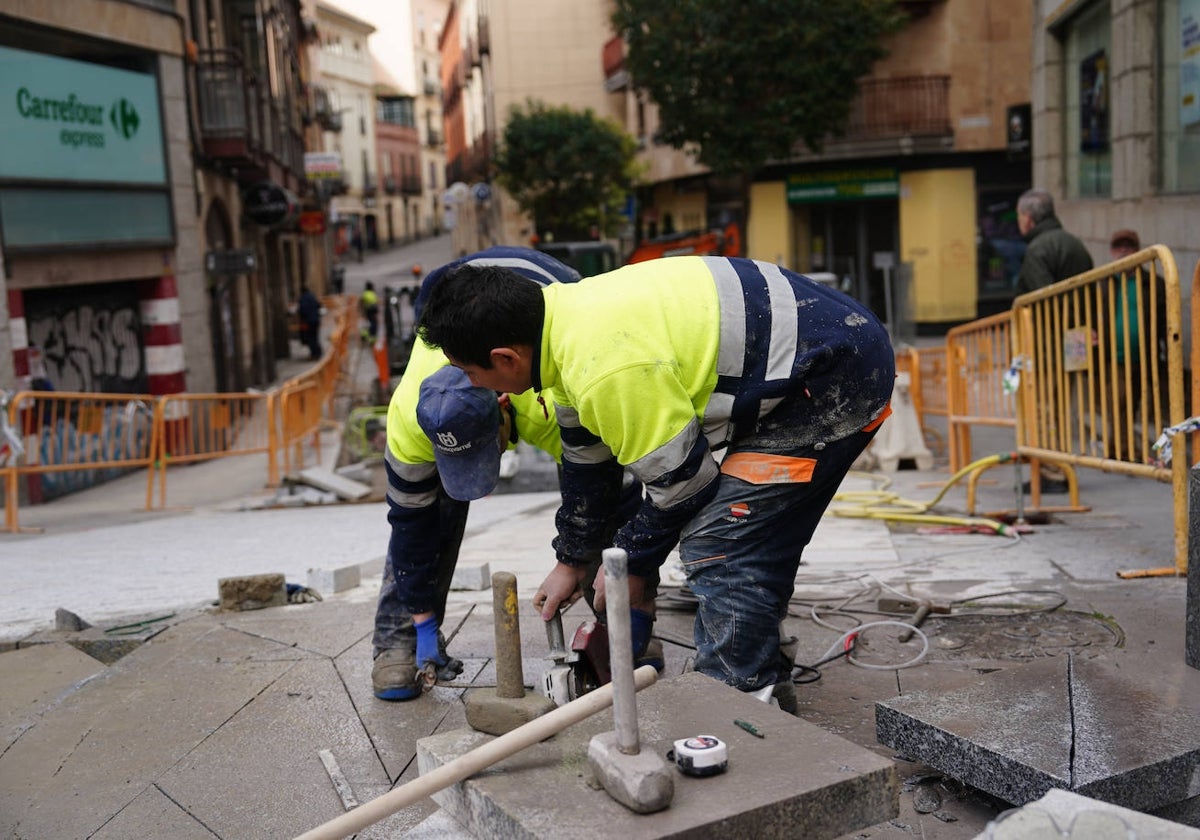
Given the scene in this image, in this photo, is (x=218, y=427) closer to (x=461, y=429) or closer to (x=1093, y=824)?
(x=461, y=429)

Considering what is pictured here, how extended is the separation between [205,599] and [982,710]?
373cm

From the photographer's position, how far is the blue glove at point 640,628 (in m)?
3.65

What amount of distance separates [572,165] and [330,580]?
3054 centimetres

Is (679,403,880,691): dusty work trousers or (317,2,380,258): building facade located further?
(317,2,380,258): building facade

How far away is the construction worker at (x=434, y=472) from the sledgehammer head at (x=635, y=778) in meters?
1.30

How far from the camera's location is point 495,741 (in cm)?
262

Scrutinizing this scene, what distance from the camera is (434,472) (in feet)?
13.3

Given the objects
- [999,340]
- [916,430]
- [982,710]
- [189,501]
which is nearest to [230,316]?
[189,501]

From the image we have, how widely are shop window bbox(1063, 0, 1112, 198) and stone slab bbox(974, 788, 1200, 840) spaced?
9.84 metres

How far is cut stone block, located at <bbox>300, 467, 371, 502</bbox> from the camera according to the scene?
11250 millimetres

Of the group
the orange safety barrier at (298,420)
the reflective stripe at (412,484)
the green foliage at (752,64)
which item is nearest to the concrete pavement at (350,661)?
the reflective stripe at (412,484)

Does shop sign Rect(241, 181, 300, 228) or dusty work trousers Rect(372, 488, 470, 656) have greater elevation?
shop sign Rect(241, 181, 300, 228)

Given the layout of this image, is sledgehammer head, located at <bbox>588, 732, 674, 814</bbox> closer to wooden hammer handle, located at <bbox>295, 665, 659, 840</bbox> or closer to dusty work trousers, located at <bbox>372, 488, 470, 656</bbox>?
wooden hammer handle, located at <bbox>295, 665, 659, 840</bbox>

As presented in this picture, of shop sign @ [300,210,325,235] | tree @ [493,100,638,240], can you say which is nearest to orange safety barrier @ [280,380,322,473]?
tree @ [493,100,638,240]
